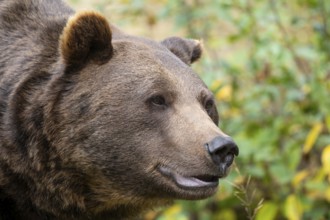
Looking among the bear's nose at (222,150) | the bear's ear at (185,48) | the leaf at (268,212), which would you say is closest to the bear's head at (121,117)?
the bear's nose at (222,150)

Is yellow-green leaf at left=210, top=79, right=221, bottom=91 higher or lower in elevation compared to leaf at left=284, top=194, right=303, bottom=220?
higher

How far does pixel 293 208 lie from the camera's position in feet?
24.6

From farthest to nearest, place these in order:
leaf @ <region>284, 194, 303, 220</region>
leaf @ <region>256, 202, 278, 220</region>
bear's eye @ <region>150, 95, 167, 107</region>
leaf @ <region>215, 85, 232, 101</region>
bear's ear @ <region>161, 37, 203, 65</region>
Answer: leaf @ <region>215, 85, 232, 101</region>
leaf @ <region>256, 202, 278, 220</region>
leaf @ <region>284, 194, 303, 220</region>
bear's ear @ <region>161, 37, 203, 65</region>
bear's eye @ <region>150, 95, 167, 107</region>

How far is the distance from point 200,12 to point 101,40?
2903 mm

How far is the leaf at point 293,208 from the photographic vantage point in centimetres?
738

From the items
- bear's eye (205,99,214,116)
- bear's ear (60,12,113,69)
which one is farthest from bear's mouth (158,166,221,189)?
bear's ear (60,12,113,69)

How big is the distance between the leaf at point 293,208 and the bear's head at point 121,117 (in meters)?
2.37

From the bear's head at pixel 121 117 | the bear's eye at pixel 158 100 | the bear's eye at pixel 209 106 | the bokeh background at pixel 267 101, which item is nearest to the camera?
the bear's head at pixel 121 117

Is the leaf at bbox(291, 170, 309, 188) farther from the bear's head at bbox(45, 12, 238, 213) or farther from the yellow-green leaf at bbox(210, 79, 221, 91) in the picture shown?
the bear's head at bbox(45, 12, 238, 213)

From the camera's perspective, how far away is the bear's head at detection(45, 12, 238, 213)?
506cm

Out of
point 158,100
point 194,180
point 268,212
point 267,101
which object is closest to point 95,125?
point 158,100

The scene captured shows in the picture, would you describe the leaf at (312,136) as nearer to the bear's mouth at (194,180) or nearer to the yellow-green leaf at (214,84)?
the yellow-green leaf at (214,84)

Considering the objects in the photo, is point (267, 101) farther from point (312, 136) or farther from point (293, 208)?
point (293, 208)

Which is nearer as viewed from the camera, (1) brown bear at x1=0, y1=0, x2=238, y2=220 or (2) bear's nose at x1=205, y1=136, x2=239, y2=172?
(2) bear's nose at x1=205, y1=136, x2=239, y2=172
